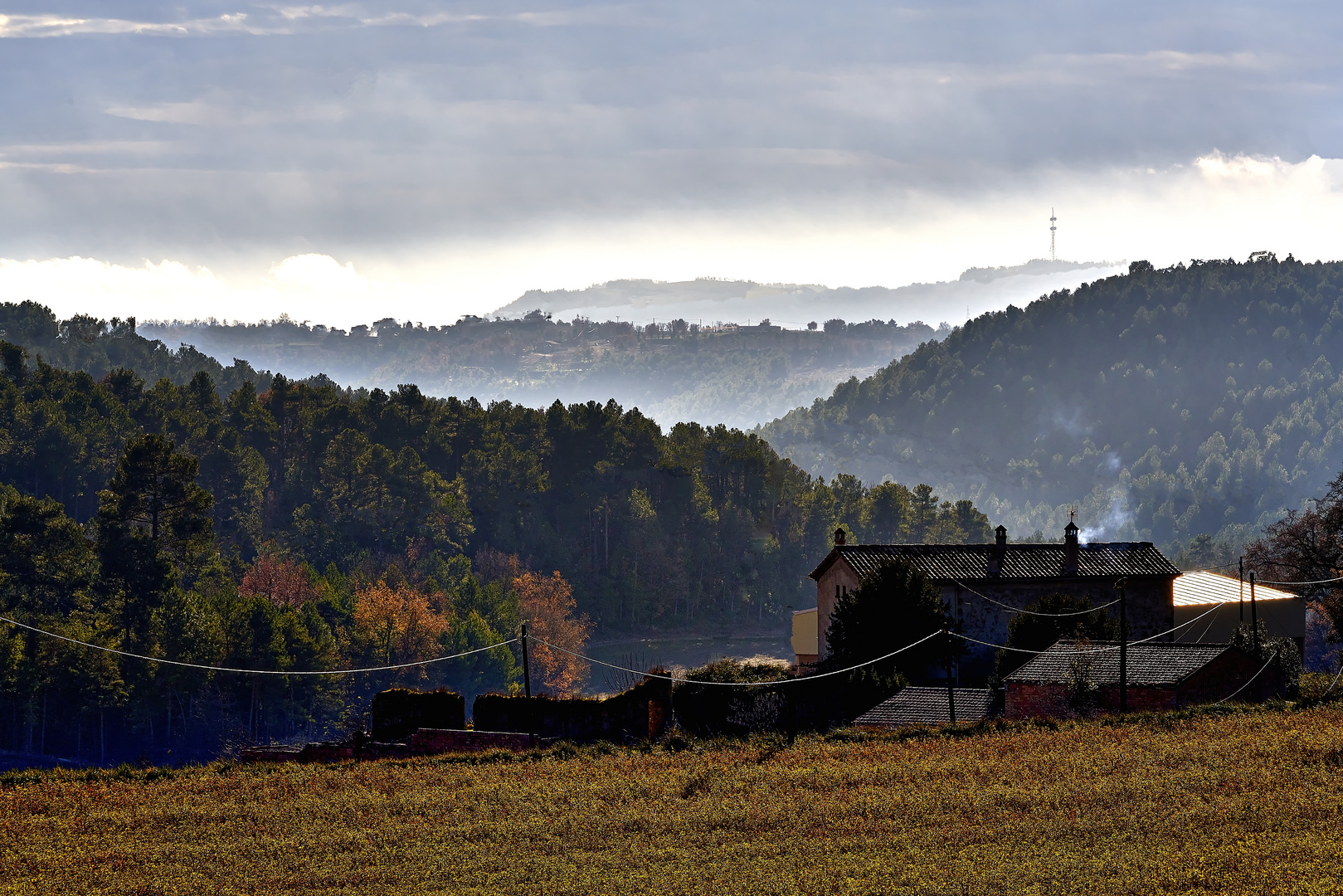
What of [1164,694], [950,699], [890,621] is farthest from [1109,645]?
[890,621]

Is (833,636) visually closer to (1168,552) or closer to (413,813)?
(413,813)

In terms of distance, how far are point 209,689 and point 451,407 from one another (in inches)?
2306

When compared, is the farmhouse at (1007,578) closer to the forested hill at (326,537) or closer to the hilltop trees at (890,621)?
the hilltop trees at (890,621)

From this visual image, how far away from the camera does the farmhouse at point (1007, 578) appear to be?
2389 inches

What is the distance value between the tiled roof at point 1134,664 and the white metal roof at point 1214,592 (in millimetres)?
17812

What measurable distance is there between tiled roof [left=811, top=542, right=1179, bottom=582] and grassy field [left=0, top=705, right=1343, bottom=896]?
2352 cm

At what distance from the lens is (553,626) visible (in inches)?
4747

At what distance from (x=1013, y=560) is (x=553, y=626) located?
63609 mm

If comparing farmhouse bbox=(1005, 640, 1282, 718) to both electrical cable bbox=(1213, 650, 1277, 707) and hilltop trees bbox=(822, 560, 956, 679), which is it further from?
hilltop trees bbox=(822, 560, 956, 679)

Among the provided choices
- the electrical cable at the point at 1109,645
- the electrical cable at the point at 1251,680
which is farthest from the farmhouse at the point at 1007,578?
the electrical cable at the point at 1251,680

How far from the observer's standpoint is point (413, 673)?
323 feet

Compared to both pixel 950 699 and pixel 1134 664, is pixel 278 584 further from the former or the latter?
pixel 1134 664

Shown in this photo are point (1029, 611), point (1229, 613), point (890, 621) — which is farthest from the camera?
point (1229, 613)

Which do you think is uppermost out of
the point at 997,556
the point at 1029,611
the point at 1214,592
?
the point at 997,556
